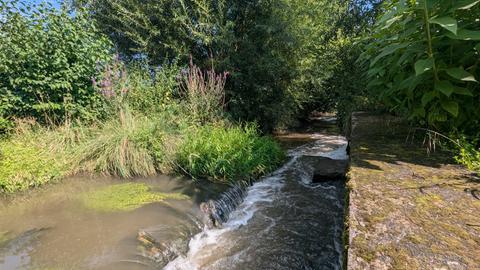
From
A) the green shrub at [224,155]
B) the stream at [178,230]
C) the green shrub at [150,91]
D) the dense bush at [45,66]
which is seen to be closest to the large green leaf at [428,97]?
the stream at [178,230]

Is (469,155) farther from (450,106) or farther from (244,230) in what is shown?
(244,230)

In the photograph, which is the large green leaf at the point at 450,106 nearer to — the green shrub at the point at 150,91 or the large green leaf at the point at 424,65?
the large green leaf at the point at 424,65

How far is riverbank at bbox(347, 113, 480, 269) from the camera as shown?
1.08m

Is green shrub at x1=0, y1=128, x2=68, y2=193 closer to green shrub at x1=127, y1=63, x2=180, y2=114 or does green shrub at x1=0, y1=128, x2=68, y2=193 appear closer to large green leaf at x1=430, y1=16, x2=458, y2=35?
green shrub at x1=127, y1=63, x2=180, y2=114

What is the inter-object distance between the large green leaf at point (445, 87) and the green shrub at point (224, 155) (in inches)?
131

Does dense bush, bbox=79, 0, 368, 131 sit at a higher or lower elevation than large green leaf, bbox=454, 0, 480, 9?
higher

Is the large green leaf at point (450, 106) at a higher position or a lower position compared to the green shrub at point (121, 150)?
higher

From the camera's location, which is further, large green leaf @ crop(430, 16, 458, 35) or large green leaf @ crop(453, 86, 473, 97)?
large green leaf @ crop(453, 86, 473, 97)

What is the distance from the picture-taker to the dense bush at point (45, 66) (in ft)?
17.9

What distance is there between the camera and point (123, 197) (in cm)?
396

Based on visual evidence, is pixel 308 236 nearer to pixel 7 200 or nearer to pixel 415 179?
pixel 415 179

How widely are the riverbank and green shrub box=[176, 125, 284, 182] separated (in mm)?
2952

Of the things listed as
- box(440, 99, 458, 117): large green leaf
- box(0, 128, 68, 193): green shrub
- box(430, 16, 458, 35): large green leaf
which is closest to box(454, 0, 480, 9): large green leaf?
box(430, 16, 458, 35): large green leaf

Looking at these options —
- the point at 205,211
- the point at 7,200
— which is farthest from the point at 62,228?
the point at 205,211
